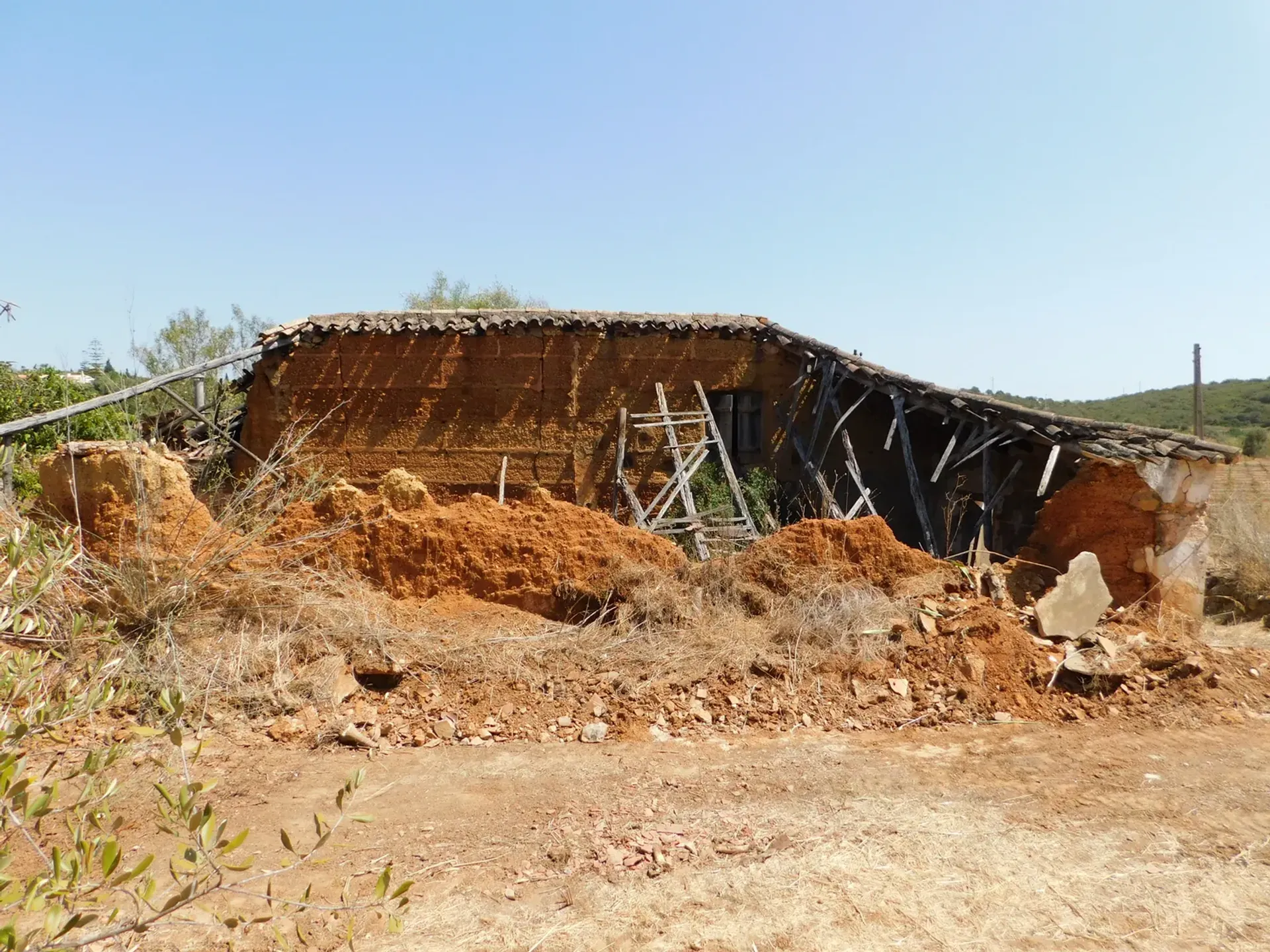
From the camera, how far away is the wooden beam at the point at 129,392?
25.8 feet

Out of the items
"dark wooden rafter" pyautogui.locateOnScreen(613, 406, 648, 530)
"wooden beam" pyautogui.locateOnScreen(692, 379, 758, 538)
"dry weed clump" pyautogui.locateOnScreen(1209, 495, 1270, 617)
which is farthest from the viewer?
"dry weed clump" pyautogui.locateOnScreen(1209, 495, 1270, 617)

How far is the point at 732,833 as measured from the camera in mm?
4496

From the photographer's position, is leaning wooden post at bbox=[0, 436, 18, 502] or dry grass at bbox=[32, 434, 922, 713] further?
leaning wooden post at bbox=[0, 436, 18, 502]

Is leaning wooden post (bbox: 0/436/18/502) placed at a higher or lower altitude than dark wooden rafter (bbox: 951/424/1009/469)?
lower

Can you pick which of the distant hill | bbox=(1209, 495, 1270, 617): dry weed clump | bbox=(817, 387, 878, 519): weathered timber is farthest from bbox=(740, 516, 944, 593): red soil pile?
the distant hill

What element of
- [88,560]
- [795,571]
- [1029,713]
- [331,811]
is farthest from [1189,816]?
[88,560]

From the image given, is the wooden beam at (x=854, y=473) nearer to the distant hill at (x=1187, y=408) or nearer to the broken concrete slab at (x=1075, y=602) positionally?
the broken concrete slab at (x=1075, y=602)

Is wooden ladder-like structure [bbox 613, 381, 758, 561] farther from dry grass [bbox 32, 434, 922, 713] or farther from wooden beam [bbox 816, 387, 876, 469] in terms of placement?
dry grass [bbox 32, 434, 922, 713]

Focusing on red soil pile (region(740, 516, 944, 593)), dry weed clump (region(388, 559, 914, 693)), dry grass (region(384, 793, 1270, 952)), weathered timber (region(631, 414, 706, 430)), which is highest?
weathered timber (region(631, 414, 706, 430))

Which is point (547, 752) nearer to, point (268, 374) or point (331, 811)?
point (331, 811)

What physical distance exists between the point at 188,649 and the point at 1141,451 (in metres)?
8.84

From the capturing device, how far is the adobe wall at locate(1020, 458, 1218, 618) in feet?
25.1

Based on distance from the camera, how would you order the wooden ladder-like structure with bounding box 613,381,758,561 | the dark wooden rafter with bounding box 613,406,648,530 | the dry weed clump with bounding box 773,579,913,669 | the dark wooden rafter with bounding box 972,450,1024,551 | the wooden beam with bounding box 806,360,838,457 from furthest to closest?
the wooden beam with bounding box 806,360,838,457 → the dark wooden rafter with bounding box 613,406,648,530 → the wooden ladder-like structure with bounding box 613,381,758,561 → the dark wooden rafter with bounding box 972,450,1024,551 → the dry weed clump with bounding box 773,579,913,669

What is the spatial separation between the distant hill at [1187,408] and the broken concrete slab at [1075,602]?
2322 centimetres
